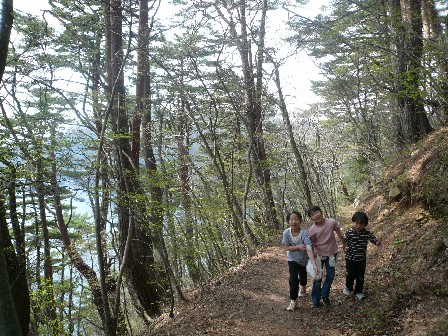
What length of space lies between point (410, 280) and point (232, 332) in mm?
2940

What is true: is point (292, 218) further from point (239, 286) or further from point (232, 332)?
point (239, 286)

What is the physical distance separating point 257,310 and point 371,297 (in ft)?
7.08

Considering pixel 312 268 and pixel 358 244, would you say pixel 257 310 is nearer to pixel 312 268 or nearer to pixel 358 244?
pixel 312 268

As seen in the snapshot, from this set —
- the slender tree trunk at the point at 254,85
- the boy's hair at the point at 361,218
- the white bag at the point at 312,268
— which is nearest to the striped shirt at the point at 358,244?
the boy's hair at the point at 361,218

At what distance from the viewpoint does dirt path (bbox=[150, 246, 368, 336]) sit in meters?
5.58

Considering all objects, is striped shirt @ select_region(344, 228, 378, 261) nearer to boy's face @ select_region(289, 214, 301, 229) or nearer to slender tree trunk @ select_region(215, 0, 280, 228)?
boy's face @ select_region(289, 214, 301, 229)

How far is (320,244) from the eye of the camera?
18.6ft

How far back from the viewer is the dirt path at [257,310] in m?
5.58

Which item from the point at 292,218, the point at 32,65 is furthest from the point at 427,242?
the point at 32,65

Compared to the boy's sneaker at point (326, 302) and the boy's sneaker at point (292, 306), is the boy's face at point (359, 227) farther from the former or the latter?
the boy's sneaker at point (292, 306)

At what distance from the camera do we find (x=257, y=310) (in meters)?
6.75

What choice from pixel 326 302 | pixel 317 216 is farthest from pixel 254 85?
pixel 326 302

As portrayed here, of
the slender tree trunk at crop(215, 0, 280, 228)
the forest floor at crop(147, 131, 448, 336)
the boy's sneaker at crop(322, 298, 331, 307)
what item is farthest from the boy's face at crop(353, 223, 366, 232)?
the slender tree trunk at crop(215, 0, 280, 228)

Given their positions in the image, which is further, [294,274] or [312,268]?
[294,274]
